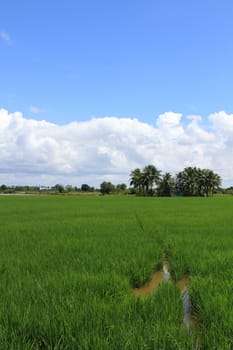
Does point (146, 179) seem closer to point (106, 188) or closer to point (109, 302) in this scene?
point (106, 188)

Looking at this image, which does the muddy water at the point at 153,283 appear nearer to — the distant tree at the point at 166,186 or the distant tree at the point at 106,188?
the distant tree at the point at 166,186

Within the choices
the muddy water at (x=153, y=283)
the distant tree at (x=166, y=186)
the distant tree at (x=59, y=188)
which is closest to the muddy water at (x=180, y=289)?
the muddy water at (x=153, y=283)

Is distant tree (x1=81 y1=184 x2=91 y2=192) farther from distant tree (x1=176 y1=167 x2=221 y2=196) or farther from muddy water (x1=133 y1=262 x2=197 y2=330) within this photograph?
muddy water (x1=133 y1=262 x2=197 y2=330)

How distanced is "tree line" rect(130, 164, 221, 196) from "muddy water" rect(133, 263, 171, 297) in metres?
65.3

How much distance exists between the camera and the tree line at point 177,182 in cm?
7088

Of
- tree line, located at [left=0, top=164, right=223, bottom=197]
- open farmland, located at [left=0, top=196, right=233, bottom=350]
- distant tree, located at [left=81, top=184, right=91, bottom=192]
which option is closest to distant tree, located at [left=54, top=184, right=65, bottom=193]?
distant tree, located at [left=81, top=184, right=91, bottom=192]

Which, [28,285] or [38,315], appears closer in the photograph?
[38,315]

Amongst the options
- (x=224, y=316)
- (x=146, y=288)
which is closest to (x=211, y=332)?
(x=224, y=316)

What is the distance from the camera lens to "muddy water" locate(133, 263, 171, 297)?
4.13 meters

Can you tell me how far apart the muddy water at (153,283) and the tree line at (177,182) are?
65296 millimetres

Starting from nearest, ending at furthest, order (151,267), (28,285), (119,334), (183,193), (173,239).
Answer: (119,334) < (28,285) < (151,267) < (173,239) < (183,193)

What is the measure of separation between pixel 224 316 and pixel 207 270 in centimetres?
190

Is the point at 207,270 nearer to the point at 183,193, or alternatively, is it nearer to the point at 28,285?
the point at 28,285

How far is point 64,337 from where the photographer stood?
253cm
